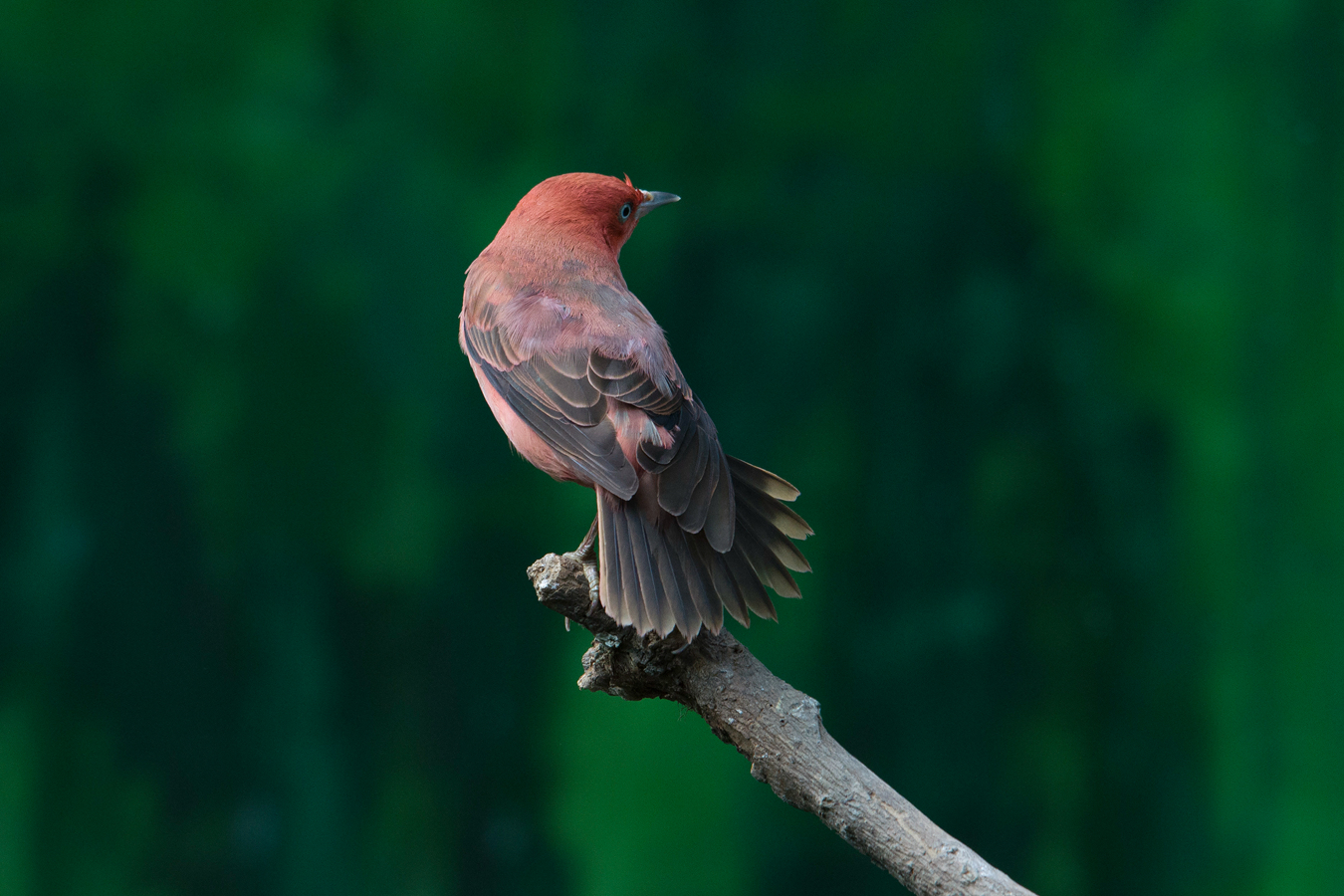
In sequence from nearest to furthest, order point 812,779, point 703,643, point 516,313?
point 812,779 < point 703,643 < point 516,313

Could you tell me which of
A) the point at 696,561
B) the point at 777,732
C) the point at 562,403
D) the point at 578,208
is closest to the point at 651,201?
the point at 578,208

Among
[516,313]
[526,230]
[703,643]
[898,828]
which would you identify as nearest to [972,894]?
[898,828]

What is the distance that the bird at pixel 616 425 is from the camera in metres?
2.08

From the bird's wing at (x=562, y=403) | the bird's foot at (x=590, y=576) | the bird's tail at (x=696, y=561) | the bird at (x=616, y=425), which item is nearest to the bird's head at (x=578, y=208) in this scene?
the bird at (x=616, y=425)

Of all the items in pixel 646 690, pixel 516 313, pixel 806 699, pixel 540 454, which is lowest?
pixel 646 690

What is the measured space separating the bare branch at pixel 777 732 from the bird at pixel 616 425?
0.27 ft

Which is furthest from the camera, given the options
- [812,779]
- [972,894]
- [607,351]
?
[607,351]

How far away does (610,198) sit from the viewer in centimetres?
286

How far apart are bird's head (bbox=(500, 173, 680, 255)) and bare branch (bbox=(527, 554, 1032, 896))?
0.97 meters

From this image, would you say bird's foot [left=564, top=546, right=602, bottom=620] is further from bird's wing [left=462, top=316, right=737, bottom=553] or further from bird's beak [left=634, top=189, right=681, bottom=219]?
bird's beak [left=634, top=189, right=681, bottom=219]

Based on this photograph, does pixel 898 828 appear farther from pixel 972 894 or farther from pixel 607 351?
pixel 607 351

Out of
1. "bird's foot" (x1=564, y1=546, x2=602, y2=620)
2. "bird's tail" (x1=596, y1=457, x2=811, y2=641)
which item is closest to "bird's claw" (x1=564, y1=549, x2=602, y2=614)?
"bird's foot" (x1=564, y1=546, x2=602, y2=620)

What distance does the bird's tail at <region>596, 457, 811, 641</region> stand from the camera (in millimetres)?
2018

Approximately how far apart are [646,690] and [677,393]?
24.1 inches
